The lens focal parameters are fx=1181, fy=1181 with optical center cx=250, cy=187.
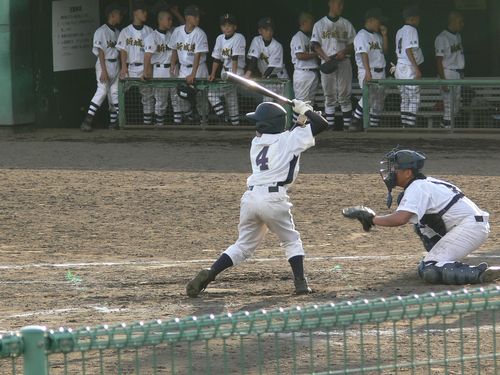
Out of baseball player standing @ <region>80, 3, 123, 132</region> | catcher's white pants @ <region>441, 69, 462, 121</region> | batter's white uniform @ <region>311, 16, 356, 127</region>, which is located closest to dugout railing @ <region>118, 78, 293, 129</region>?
baseball player standing @ <region>80, 3, 123, 132</region>

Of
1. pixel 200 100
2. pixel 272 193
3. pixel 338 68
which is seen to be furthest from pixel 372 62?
pixel 272 193

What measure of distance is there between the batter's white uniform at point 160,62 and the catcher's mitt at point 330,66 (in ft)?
7.01

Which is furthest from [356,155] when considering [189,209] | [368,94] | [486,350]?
[486,350]

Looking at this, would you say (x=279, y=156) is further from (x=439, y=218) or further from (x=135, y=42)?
(x=135, y=42)

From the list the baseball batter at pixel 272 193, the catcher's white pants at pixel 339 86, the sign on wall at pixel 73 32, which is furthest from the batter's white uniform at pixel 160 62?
the baseball batter at pixel 272 193

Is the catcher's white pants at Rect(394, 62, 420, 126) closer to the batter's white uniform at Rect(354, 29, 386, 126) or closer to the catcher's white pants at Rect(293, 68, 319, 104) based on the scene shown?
the batter's white uniform at Rect(354, 29, 386, 126)

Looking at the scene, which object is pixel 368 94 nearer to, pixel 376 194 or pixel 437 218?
pixel 376 194

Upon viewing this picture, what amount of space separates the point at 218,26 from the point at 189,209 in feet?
27.5

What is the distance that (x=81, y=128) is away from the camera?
17.3 metres

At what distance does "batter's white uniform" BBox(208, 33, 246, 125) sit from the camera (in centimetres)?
1631

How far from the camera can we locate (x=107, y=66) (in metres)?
17.2

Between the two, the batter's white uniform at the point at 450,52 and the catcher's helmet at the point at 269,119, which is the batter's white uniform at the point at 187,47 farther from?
the catcher's helmet at the point at 269,119

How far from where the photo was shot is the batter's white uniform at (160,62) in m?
16.7

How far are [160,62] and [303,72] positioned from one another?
6.86 ft
